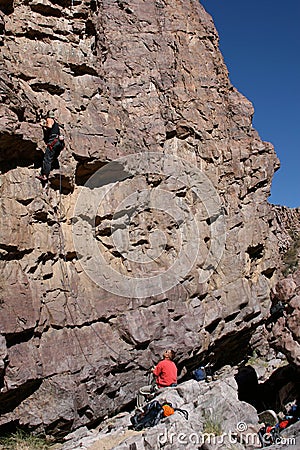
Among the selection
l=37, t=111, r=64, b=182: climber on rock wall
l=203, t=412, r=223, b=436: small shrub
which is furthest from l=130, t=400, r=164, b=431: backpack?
l=37, t=111, r=64, b=182: climber on rock wall

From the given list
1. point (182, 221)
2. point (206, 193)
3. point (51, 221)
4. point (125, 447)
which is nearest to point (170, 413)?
point (125, 447)

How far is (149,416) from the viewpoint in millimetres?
8516

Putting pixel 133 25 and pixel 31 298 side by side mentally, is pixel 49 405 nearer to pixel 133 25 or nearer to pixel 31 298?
pixel 31 298

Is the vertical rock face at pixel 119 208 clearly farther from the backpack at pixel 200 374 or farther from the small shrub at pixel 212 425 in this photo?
the small shrub at pixel 212 425

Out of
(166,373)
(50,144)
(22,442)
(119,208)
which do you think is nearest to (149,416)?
(166,373)

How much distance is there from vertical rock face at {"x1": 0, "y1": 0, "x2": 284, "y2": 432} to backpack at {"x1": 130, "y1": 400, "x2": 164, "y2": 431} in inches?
71.4

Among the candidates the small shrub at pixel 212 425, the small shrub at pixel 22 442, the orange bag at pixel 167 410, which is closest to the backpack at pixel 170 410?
the orange bag at pixel 167 410

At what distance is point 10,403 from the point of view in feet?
29.6

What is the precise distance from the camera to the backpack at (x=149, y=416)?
8305 millimetres

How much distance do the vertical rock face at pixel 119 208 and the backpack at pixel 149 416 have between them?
1814 millimetres

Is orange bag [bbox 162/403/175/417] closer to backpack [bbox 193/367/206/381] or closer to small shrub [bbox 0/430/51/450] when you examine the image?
small shrub [bbox 0/430/51/450]

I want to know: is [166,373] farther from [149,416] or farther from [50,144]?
[50,144]

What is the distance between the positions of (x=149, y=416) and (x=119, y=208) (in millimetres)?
5408

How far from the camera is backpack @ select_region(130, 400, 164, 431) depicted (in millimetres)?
8305
